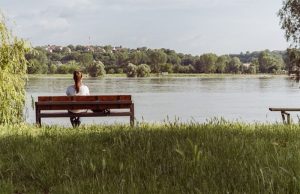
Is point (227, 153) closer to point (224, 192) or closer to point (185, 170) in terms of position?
point (185, 170)

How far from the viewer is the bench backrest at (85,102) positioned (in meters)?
12.2

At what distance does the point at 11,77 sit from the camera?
611 inches

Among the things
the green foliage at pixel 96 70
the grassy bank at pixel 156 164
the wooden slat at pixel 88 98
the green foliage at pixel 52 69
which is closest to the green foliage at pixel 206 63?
the green foliage at pixel 96 70

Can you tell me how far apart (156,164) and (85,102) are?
22.8 feet

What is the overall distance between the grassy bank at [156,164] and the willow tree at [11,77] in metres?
7.46

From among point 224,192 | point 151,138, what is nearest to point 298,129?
point 151,138

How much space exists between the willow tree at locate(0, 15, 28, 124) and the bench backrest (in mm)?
3057

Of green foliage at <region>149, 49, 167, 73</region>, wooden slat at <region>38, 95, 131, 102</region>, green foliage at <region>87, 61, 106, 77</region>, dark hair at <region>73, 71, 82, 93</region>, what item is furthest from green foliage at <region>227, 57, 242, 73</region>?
wooden slat at <region>38, 95, 131, 102</region>

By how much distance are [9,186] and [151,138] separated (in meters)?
2.49

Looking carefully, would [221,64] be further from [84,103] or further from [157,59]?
[84,103]

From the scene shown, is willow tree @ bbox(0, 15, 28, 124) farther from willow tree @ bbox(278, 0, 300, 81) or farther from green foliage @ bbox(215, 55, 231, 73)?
green foliage @ bbox(215, 55, 231, 73)

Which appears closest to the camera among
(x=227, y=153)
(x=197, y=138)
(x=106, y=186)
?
(x=106, y=186)

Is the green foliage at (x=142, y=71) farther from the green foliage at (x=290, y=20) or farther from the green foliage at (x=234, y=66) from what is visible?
the green foliage at (x=290, y=20)

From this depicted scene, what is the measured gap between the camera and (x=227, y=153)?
5820 millimetres
